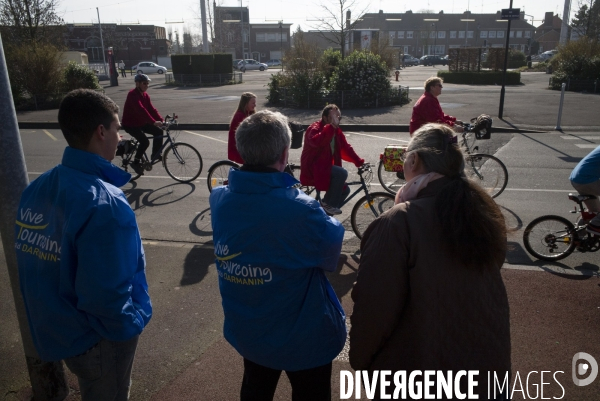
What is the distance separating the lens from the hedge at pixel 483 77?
3025 centimetres

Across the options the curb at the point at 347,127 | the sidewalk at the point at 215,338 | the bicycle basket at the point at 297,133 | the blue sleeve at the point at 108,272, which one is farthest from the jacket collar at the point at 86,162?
the curb at the point at 347,127

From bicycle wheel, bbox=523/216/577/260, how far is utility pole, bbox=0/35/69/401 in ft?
15.0

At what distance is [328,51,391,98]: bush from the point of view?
19000 mm

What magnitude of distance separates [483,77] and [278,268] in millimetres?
31613

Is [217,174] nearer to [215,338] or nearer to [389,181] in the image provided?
[389,181]

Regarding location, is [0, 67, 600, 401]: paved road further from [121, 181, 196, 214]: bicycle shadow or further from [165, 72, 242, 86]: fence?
[165, 72, 242, 86]: fence

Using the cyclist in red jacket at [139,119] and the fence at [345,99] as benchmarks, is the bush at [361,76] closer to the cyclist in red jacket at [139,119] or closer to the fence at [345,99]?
the fence at [345,99]

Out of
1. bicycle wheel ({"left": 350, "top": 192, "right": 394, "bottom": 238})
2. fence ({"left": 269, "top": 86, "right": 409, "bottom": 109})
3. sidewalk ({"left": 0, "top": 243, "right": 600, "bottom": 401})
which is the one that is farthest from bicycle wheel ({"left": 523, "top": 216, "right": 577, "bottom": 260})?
fence ({"left": 269, "top": 86, "right": 409, "bottom": 109})

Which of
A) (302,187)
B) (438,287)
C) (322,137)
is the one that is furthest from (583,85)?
(438,287)

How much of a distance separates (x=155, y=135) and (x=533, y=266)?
6719 mm

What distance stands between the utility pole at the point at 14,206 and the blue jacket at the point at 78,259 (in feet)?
Result: 2.63

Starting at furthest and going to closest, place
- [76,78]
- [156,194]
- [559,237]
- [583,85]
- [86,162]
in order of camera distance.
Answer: [583,85], [76,78], [156,194], [559,237], [86,162]

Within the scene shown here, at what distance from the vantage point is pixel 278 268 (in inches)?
80.3

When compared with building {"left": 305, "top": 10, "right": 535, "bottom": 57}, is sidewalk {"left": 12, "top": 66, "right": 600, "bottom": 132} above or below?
below
